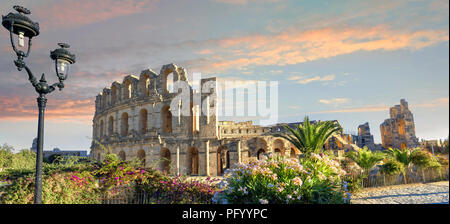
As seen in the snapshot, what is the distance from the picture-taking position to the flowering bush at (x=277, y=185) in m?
6.08

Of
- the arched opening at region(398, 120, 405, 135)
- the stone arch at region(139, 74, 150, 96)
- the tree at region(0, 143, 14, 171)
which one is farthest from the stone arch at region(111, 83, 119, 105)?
the arched opening at region(398, 120, 405, 135)

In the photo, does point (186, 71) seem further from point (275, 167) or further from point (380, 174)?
point (275, 167)

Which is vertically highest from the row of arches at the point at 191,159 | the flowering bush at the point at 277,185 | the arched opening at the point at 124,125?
the arched opening at the point at 124,125

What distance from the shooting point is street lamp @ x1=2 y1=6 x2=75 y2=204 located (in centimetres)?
588

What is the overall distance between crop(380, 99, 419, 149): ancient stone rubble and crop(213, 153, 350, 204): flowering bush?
143 feet

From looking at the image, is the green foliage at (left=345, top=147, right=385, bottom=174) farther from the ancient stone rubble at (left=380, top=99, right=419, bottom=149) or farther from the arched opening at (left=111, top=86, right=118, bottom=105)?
the ancient stone rubble at (left=380, top=99, right=419, bottom=149)

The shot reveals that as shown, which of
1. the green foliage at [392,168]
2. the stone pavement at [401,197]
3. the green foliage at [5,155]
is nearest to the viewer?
the stone pavement at [401,197]

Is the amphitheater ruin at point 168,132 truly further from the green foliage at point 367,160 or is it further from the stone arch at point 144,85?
the green foliage at point 367,160

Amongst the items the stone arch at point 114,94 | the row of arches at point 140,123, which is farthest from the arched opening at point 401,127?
the stone arch at point 114,94

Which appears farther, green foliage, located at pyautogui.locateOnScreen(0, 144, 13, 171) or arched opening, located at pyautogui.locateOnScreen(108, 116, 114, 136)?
arched opening, located at pyautogui.locateOnScreen(108, 116, 114, 136)

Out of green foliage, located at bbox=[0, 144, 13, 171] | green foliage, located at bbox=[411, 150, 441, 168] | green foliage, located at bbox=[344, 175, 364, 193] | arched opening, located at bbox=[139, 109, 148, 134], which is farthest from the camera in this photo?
arched opening, located at bbox=[139, 109, 148, 134]

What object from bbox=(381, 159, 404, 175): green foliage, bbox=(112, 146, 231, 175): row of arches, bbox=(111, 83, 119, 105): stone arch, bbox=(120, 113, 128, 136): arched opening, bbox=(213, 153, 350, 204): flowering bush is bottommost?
bbox=(112, 146, 231, 175): row of arches

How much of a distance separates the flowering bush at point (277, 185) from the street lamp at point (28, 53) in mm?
4141
